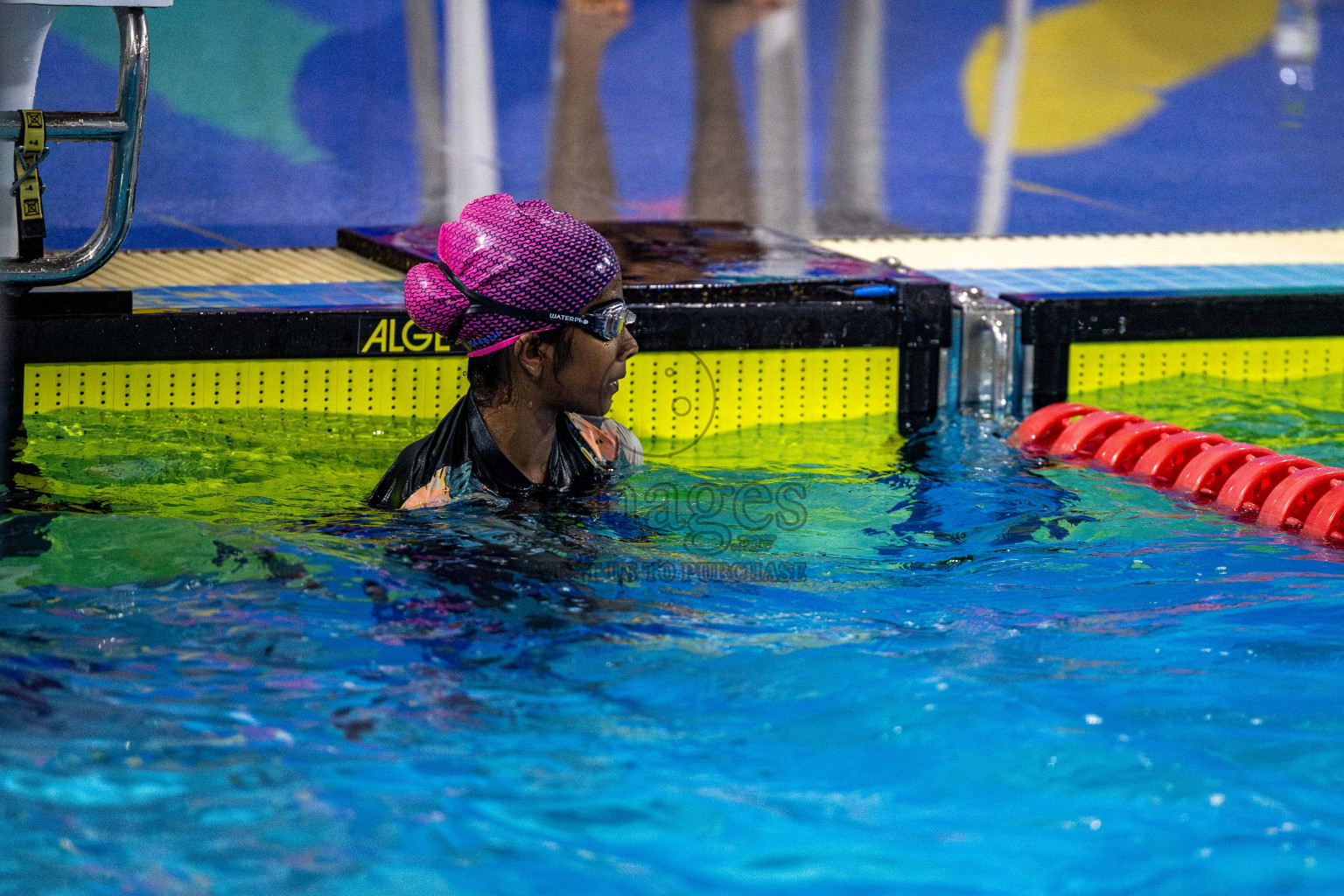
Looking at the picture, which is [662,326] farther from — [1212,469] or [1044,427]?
[1212,469]

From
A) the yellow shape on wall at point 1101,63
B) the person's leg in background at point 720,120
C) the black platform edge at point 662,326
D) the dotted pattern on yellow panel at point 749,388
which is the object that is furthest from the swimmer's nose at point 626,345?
the yellow shape on wall at point 1101,63

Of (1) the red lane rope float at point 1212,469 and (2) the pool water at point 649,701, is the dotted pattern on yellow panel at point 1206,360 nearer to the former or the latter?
(1) the red lane rope float at point 1212,469

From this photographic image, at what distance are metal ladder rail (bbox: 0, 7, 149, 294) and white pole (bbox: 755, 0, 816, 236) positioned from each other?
406 centimetres

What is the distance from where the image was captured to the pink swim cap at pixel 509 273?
3268mm

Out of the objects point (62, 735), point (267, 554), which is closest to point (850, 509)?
point (267, 554)

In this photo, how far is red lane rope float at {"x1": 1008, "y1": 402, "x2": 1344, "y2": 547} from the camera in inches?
157

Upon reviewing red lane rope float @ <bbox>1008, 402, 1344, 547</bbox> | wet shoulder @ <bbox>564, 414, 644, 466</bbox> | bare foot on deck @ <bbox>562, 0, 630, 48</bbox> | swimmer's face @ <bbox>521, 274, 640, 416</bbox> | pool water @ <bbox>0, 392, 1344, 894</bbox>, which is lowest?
pool water @ <bbox>0, 392, 1344, 894</bbox>

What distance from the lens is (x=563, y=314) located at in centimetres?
331

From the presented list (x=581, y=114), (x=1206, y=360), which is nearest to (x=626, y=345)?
(x=1206, y=360)

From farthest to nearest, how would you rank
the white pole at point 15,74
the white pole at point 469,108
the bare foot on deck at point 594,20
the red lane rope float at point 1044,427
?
1. the bare foot on deck at point 594,20
2. the white pole at point 469,108
3. the red lane rope float at point 1044,427
4. the white pole at point 15,74

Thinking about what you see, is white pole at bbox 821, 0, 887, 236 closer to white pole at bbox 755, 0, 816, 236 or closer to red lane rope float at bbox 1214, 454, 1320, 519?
white pole at bbox 755, 0, 816, 236

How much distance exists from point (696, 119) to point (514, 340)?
4.52 meters

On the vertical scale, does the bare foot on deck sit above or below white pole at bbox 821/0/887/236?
above

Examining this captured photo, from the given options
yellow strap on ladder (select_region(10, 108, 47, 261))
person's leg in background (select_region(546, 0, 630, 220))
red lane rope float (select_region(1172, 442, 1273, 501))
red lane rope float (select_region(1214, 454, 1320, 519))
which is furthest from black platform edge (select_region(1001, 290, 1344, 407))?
yellow strap on ladder (select_region(10, 108, 47, 261))
